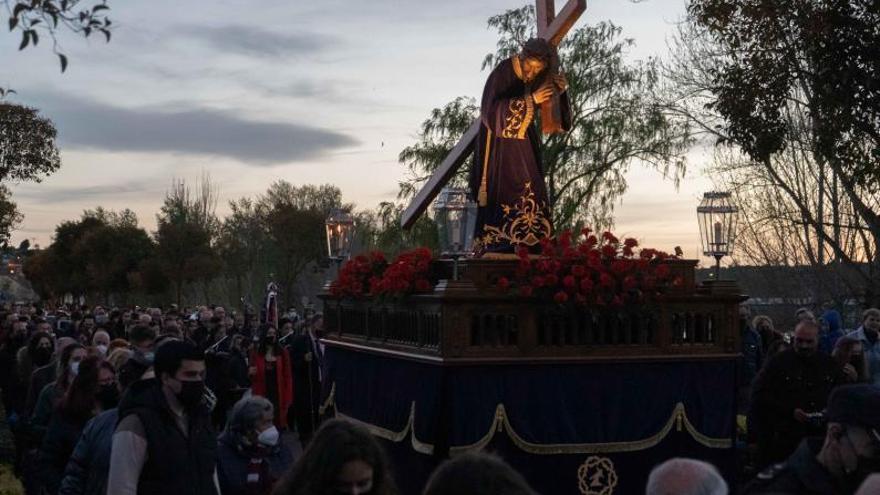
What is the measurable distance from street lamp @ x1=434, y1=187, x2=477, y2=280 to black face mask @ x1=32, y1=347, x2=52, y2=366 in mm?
6397

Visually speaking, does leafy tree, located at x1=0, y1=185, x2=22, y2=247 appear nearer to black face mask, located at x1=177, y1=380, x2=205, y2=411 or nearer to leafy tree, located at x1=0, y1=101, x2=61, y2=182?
leafy tree, located at x1=0, y1=101, x2=61, y2=182

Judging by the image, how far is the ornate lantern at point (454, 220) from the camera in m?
11.7

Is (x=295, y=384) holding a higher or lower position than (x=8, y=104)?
lower

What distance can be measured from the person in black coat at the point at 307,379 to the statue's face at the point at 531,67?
848cm

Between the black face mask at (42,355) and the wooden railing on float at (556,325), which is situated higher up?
the wooden railing on float at (556,325)

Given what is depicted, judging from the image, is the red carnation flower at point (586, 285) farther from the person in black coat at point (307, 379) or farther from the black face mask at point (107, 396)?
the person in black coat at point (307, 379)

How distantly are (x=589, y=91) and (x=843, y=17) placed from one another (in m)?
25.0

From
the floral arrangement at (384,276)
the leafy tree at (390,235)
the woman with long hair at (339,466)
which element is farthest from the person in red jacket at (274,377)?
the leafy tree at (390,235)

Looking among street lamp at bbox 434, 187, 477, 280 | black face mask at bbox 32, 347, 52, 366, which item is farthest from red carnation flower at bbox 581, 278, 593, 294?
black face mask at bbox 32, 347, 52, 366

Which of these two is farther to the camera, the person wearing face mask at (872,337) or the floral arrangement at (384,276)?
the person wearing face mask at (872,337)

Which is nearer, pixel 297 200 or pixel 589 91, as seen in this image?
pixel 589 91

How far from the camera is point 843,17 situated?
16391mm

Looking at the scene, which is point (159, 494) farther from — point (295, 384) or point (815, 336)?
point (295, 384)

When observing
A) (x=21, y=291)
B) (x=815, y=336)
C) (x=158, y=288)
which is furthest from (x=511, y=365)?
(x=21, y=291)
